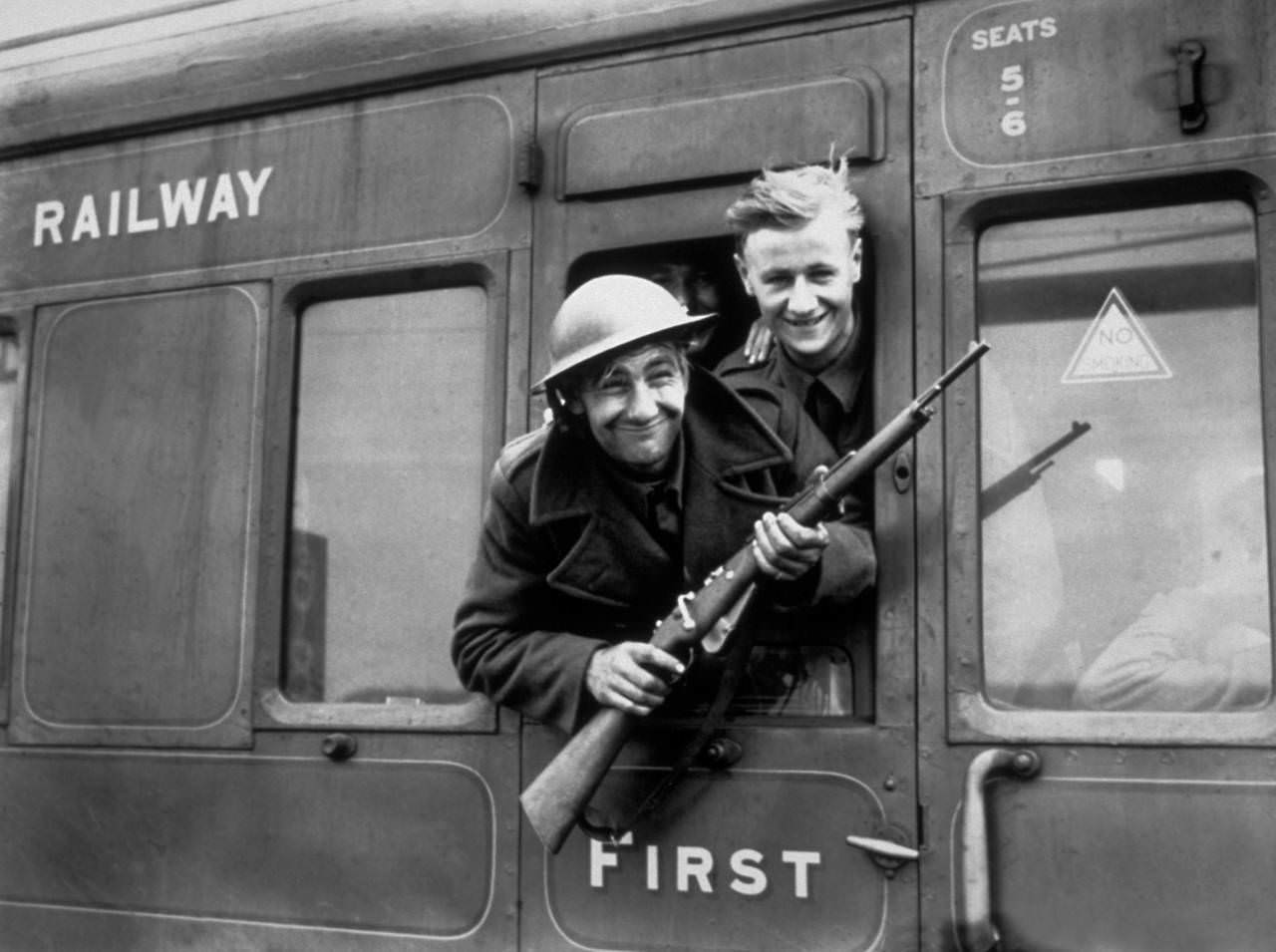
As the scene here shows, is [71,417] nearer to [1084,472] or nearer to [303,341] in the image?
[303,341]

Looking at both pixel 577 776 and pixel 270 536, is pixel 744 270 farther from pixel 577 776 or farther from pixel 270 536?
pixel 270 536

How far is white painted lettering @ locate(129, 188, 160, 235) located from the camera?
12.2 feet

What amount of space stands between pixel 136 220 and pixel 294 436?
2.24 feet

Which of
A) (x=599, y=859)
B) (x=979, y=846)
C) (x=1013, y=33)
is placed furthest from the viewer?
(x=599, y=859)

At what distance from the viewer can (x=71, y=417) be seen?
12.2ft

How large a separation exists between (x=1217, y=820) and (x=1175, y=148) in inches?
43.3

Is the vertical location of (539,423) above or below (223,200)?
below

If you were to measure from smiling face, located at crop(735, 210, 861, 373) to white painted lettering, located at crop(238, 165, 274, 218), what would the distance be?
118cm

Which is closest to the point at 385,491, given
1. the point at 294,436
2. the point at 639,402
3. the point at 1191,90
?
the point at 294,436

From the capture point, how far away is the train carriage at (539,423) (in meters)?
2.73

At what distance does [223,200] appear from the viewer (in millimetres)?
3629

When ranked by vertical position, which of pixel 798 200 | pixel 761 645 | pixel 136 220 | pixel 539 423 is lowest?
pixel 761 645

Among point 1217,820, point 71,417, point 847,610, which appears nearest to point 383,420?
point 71,417

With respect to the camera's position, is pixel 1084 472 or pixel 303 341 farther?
pixel 303 341
